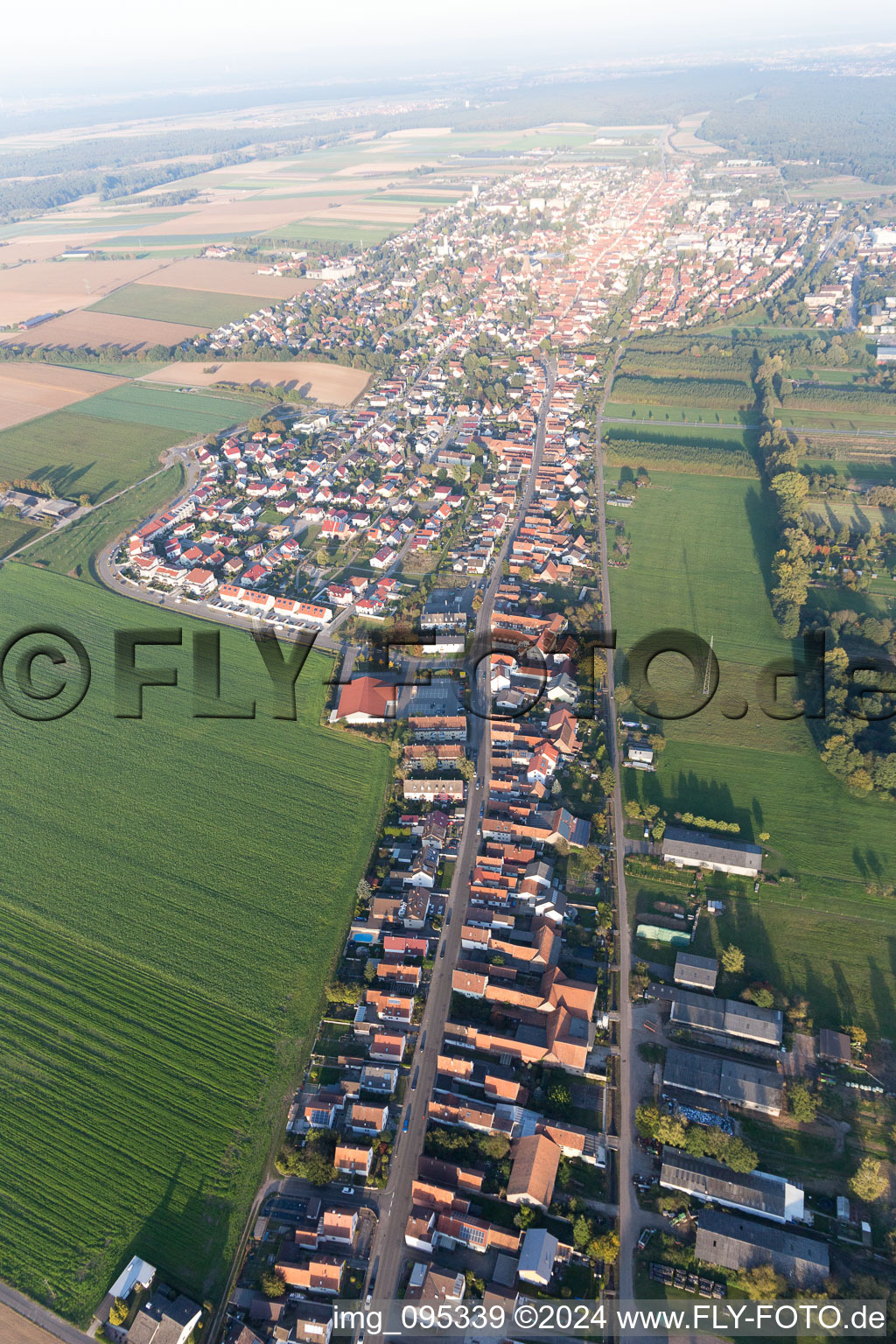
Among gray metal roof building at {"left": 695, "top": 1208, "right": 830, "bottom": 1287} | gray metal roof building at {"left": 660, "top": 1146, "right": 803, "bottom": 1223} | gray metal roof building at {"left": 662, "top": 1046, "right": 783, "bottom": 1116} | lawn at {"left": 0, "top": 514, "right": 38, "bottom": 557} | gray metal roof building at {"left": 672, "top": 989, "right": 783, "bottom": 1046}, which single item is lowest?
gray metal roof building at {"left": 695, "top": 1208, "right": 830, "bottom": 1287}

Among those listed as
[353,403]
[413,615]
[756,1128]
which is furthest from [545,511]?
[756,1128]

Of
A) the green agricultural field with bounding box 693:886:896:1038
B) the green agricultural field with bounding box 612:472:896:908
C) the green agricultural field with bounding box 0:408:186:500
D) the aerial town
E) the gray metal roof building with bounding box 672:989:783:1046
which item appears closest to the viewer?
the aerial town

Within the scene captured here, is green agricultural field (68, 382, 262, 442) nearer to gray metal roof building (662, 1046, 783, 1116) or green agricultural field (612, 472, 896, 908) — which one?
green agricultural field (612, 472, 896, 908)

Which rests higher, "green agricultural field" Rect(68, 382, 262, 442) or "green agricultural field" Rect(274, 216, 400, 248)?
"green agricultural field" Rect(274, 216, 400, 248)

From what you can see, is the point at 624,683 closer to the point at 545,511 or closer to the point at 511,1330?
the point at 545,511

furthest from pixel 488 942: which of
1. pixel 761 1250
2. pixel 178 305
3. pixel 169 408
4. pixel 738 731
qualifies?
pixel 178 305

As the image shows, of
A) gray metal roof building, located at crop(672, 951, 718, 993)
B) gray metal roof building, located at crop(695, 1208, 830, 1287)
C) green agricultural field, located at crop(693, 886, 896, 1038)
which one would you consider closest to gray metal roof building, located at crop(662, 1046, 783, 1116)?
gray metal roof building, located at crop(672, 951, 718, 993)

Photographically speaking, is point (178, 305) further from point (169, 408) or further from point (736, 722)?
point (736, 722)
